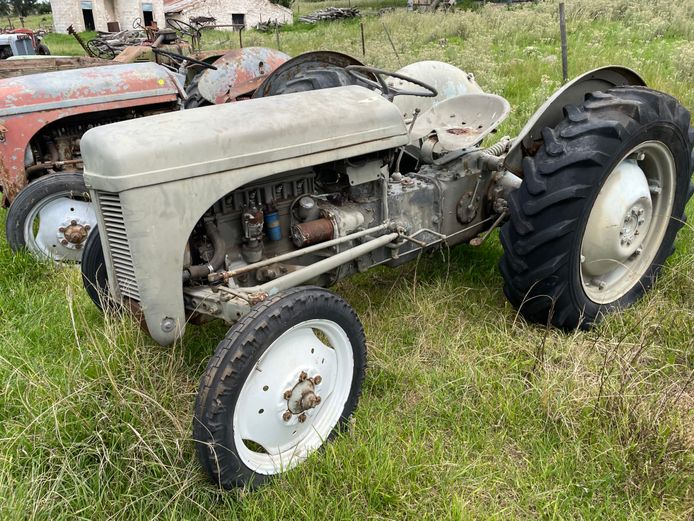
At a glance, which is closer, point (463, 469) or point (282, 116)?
point (463, 469)

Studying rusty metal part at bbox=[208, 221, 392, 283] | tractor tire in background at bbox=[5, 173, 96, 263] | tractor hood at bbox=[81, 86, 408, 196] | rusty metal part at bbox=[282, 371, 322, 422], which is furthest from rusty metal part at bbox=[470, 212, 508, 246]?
tractor tire in background at bbox=[5, 173, 96, 263]

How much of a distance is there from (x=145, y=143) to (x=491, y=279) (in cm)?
237

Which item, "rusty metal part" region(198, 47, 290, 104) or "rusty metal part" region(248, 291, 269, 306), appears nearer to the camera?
"rusty metal part" region(248, 291, 269, 306)

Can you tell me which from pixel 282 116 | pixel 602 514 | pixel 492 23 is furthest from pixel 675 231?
pixel 492 23

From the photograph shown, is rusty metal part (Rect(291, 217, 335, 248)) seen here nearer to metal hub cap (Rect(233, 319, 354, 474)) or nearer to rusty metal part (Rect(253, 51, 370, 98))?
metal hub cap (Rect(233, 319, 354, 474))

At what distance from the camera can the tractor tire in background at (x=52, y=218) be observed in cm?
398

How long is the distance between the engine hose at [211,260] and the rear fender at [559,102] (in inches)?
63.1

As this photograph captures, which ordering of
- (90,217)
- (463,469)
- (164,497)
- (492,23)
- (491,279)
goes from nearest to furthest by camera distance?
(164,497) < (463,469) < (491,279) < (90,217) < (492,23)

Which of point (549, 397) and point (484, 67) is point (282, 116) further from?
point (484, 67)

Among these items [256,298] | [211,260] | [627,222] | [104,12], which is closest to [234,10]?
[104,12]

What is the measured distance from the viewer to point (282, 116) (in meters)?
2.37

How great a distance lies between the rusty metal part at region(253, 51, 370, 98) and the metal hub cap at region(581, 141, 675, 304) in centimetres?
164

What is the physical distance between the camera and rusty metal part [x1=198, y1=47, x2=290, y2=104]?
550 centimetres

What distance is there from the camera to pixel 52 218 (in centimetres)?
411
